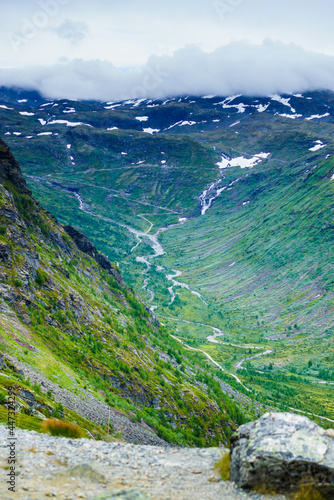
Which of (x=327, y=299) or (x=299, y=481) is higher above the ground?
(x=299, y=481)

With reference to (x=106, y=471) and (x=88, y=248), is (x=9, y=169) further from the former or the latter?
(x=106, y=471)

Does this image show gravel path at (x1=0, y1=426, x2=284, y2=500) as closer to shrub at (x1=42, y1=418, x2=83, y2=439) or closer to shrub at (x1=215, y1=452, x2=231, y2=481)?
shrub at (x1=215, y1=452, x2=231, y2=481)

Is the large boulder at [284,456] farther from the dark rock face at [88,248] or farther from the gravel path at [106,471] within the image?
the dark rock face at [88,248]

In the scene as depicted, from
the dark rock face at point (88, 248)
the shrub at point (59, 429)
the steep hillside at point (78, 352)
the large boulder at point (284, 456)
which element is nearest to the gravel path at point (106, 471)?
the large boulder at point (284, 456)

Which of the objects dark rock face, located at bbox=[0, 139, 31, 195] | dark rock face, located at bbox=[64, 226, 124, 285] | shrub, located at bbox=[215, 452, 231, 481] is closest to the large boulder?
shrub, located at bbox=[215, 452, 231, 481]

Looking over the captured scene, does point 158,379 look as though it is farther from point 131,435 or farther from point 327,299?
point 327,299

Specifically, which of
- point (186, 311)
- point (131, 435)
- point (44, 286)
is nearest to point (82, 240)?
point (44, 286)
